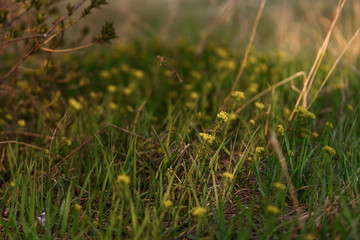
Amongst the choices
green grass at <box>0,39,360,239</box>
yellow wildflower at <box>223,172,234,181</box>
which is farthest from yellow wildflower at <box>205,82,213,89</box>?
yellow wildflower at <box>223,172,234,181</box>

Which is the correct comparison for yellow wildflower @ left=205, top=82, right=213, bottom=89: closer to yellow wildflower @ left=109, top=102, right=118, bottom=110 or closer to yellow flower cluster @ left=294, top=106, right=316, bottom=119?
yellow wildflower @ left=109, top=102, right=118, bottom=110

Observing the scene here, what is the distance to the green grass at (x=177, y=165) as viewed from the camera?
1663mm

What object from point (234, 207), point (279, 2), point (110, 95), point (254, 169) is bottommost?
point (234, 207)

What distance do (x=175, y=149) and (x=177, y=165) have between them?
0.13 m

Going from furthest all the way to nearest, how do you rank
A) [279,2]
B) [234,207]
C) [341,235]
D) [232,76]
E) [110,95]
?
[279,2], [232,76], [110,95], [234,207], [341,235]

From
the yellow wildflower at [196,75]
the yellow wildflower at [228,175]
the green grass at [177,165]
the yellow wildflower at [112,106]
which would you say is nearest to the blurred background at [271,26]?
the yellow wildflower at [196,75]

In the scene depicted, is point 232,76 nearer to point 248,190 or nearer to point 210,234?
point 248,190

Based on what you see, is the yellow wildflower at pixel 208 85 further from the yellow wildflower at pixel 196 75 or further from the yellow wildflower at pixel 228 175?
the yellow wildflower at pixel 228 175

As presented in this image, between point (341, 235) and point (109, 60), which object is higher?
point (109, 60)

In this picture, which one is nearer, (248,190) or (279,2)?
(248,190)

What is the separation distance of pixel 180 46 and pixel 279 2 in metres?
1.81

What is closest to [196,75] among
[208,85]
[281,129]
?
[208,85]

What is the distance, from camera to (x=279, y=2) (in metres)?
5.45

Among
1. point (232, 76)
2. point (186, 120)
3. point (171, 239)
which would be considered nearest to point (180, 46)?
point (232, 76)
